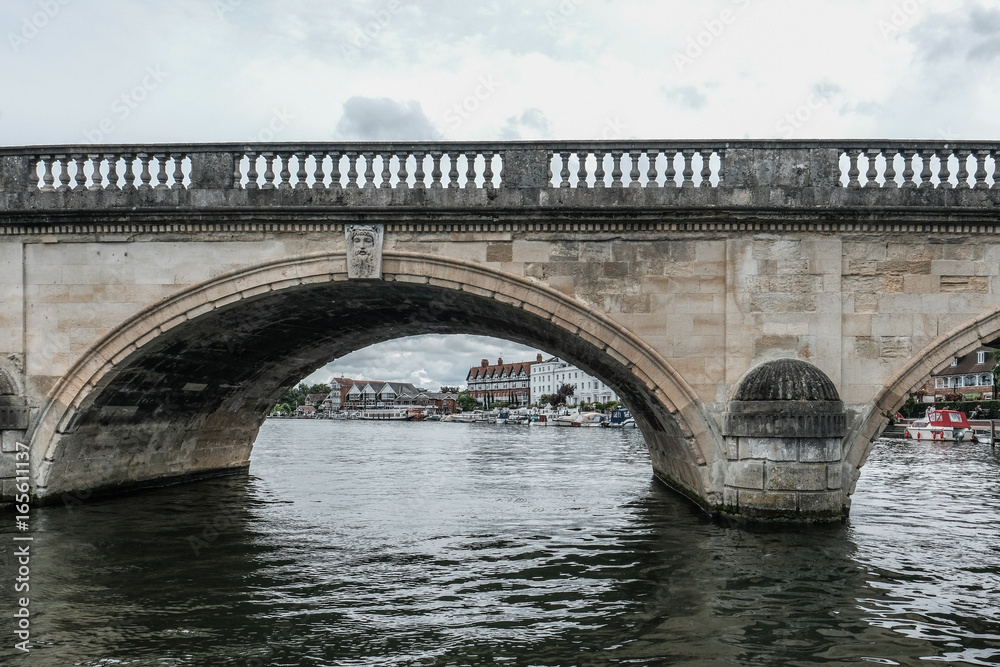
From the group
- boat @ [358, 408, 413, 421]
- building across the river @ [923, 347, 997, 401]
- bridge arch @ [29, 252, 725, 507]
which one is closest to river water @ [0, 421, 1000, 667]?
bridge arch @ [29, 252, 725, 507]

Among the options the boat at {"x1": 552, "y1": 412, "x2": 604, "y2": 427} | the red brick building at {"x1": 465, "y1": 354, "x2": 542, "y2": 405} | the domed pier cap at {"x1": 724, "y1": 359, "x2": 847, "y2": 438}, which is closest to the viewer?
the domed pier cap at {"x1": 724, "y1": 359, "x2": 847, "y2": 438}

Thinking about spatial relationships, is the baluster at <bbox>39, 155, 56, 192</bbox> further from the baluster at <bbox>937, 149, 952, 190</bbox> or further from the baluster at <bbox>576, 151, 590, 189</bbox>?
the baluster at <bbox>937, 149, 952, 190</bbox>

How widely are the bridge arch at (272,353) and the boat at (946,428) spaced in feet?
94.6

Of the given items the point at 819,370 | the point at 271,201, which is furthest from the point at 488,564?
the point at 271,201

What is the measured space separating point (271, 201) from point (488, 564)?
5609mm

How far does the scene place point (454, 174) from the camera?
1170 centimetres

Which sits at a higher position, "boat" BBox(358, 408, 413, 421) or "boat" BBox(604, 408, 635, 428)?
"boat" BBox(604, 408, 635, 428)

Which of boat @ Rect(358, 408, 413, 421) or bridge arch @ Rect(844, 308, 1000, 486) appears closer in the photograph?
bridge arch @ Rect(844, 308, 1000, 486)

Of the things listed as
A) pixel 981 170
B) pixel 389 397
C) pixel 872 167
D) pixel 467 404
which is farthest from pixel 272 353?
pixel 389 397

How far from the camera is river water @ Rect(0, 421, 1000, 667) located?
6.84 metres

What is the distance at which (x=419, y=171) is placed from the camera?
38.4 feet

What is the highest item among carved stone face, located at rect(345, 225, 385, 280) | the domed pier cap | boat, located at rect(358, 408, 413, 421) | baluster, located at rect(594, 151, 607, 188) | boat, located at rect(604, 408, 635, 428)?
baluster, located at rect(594, 151, 607, 188)

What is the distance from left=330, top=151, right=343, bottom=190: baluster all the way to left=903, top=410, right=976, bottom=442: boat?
122 feet

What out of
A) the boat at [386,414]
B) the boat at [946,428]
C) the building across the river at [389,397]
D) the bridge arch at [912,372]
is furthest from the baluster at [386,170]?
the building across the river at [389,397]
